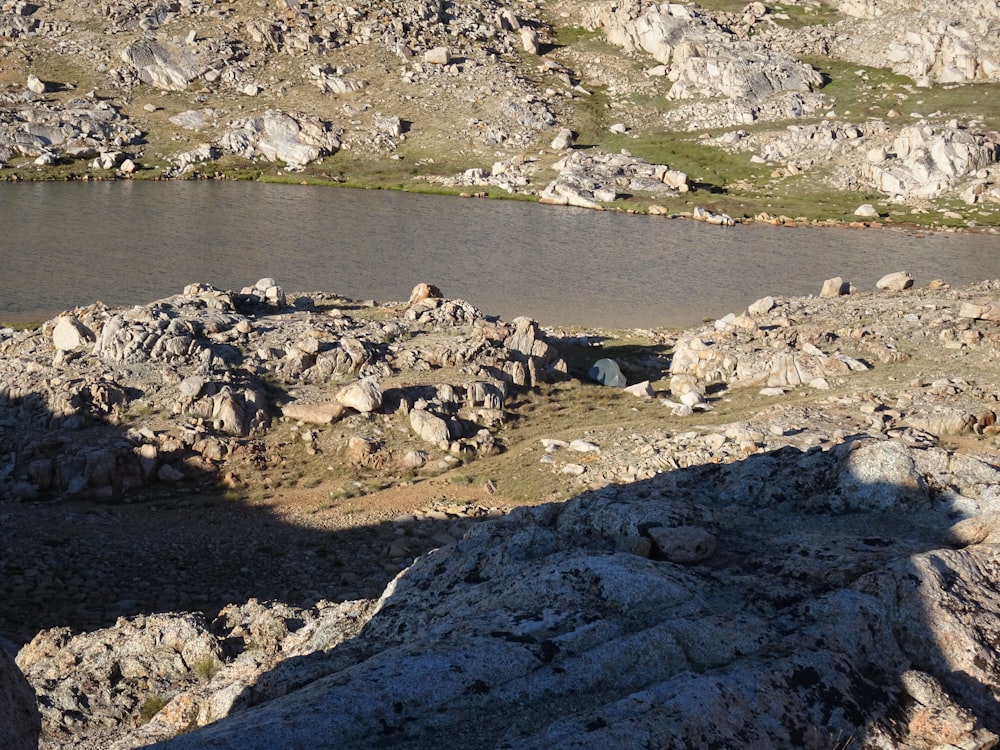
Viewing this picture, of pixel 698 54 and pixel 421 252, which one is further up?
pixel 698 54

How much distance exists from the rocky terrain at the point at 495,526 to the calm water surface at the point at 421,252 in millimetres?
12641

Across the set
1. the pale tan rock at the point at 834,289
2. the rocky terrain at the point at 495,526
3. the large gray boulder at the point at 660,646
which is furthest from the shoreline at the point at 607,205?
the large gray boulder at the point at 660,646

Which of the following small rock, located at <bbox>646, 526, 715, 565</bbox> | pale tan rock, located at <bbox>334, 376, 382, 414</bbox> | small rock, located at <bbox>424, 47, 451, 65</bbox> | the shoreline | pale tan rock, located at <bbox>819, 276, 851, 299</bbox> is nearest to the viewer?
small rock, located at <bbox>646, 526, 715, 565</bbox>

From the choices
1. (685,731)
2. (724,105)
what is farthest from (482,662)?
(724,105)

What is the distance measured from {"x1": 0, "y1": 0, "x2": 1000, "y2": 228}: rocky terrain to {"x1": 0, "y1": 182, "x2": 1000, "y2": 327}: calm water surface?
7.97 meters

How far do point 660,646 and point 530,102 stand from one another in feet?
332

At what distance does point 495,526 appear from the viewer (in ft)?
43.1

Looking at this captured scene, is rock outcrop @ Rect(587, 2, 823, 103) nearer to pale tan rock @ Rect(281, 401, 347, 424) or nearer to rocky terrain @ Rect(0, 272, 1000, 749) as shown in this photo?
rocky terrain @ Rect(0, 272, 1000, 749)

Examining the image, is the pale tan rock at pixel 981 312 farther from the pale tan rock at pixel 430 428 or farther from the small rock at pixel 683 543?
the small rock at pixel 683 543

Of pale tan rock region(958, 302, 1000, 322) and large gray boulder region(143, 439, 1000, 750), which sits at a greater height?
large gray boulder region(143, 439, 1000, 750)

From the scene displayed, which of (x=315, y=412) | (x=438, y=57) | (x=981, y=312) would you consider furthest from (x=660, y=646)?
(x=438, y=57)

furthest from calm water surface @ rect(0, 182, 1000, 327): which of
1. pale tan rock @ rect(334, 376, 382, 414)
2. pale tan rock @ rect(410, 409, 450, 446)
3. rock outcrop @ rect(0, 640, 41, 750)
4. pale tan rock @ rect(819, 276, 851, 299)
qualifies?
rock outcrop @ rect(0, 640, 41, 750)

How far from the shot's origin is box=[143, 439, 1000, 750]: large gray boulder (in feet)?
26.1

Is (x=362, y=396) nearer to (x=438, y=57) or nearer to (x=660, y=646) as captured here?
(x=660, y=646)
